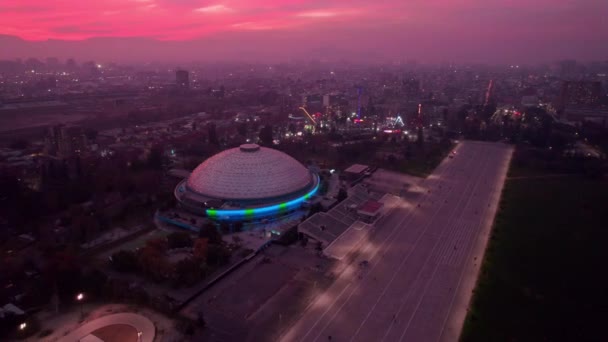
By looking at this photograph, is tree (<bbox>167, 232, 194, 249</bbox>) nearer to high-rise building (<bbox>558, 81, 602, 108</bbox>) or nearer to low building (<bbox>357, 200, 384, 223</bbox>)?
low building (<bbox>357, 200, 384, 223</bbox>)

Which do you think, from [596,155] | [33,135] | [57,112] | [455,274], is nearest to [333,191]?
[455,274]

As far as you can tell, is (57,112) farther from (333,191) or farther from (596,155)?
(596,155)

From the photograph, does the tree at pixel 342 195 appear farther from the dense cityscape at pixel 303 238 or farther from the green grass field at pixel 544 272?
the green grass field at pixel 544 272

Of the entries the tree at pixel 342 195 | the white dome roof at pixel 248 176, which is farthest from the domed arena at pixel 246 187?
the tree at pixel 342 195

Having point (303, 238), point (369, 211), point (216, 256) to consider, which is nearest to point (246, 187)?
point (303, 238)

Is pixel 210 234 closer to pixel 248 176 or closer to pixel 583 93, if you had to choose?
pixel 248 176

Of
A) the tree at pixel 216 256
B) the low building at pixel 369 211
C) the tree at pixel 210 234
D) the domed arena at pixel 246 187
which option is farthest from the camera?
the low building at pixel 369 211

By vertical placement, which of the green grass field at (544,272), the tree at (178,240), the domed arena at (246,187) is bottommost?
the green grass field at (544,272)
